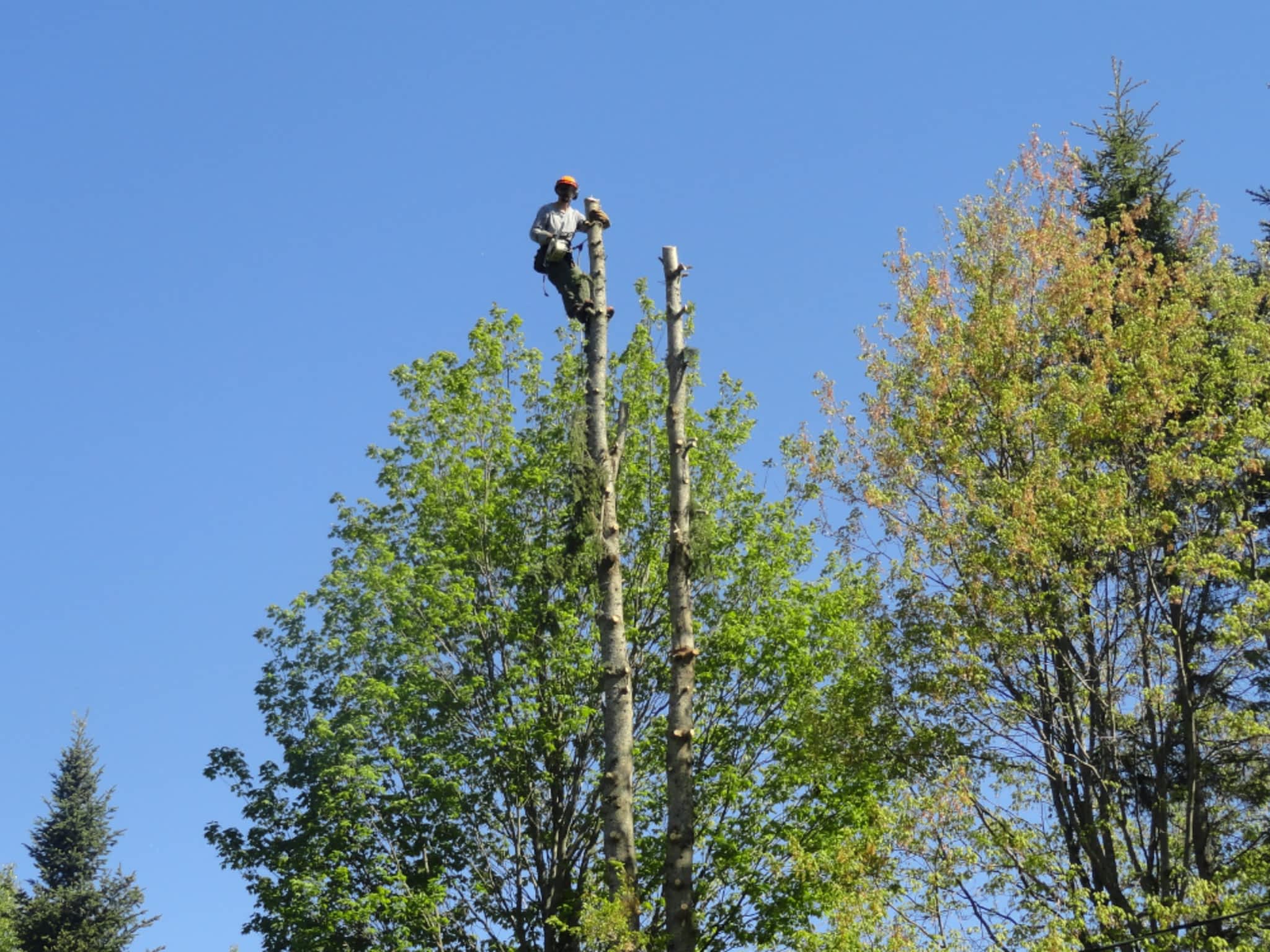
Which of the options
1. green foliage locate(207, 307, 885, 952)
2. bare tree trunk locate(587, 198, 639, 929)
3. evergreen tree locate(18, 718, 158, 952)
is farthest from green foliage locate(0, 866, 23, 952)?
bare tree trunk locate(587, 198, 639, 929)

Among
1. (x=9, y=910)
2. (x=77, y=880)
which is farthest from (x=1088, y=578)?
(x=9, y=910)

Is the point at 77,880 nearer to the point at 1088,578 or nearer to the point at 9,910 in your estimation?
the point at 9,910

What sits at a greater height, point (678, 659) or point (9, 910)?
point (9, 910)

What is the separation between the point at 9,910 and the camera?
33875 millimetres

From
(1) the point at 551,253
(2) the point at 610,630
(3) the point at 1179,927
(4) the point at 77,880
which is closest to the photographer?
(3) the point at 1179,927

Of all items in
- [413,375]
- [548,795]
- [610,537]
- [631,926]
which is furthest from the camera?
[413,375]

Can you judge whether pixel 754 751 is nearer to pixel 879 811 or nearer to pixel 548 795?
pixel 548 795

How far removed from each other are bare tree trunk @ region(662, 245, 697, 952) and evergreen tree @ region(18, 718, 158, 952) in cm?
1839

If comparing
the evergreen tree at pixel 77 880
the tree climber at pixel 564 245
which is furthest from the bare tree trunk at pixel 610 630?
the evergreen tree at pixel 77 880

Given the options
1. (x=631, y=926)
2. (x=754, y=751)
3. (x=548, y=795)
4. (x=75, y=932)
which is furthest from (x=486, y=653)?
(x=75, y=932)

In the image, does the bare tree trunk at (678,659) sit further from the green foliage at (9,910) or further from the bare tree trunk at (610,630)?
the green foliage at (9,910)

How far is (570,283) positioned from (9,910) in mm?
29579

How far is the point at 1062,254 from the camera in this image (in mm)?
14820

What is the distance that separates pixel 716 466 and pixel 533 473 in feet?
9.60
